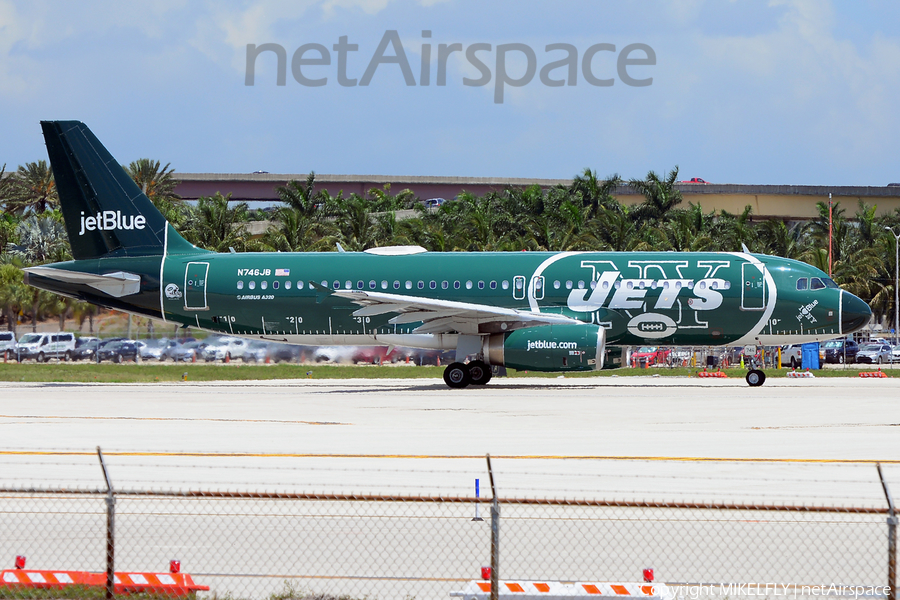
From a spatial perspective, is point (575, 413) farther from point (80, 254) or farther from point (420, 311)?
point (80, 254)

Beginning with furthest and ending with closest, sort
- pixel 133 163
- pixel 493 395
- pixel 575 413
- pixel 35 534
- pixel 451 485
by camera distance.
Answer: pixel 133 163, pixel 493 395, pixel 575 413, pixel 451 485, pixel 35 534

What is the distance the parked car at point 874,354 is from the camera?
2645 inches

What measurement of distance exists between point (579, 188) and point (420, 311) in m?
49.3

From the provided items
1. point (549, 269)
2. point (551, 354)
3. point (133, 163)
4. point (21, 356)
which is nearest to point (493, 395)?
point (551, 354)

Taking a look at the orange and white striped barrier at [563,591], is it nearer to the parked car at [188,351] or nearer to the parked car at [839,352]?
the parked car at [188,351]

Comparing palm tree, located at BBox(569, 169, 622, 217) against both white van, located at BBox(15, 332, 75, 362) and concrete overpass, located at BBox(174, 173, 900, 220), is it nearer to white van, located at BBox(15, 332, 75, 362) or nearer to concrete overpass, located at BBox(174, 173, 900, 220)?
concrete overpass, located at BBox(174, 173, 900, 220)

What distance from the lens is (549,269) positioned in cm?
3459

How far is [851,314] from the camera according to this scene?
1324 inches

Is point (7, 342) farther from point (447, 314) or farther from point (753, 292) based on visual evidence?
point (753, 292)

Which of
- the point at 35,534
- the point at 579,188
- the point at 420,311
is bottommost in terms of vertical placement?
the point at 35,534

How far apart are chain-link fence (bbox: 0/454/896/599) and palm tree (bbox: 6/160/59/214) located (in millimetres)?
94006

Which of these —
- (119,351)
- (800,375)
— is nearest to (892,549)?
(800,375)

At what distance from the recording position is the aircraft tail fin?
1462 inches

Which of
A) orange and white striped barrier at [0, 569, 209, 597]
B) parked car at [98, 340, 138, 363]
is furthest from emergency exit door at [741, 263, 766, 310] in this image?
parked car at [98, 340, 138, 363]
